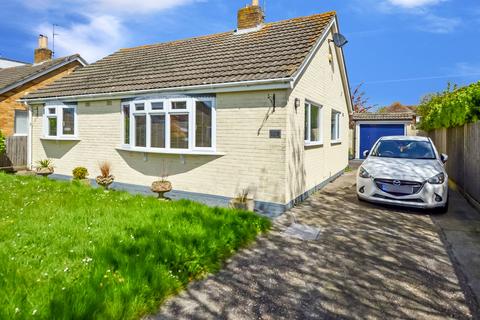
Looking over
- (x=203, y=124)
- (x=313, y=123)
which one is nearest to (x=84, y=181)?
(x=203, y=124)

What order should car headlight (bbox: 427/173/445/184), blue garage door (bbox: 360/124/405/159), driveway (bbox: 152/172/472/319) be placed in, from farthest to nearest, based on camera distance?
blue garage door (bbox: 360/124/405/159) < car headlight (bbox: 427/173/445/184) < driveway (bbox: 152/172/472/319)

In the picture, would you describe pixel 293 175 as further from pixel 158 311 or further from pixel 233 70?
pixel 158 311

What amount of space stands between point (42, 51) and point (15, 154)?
10.1 metres

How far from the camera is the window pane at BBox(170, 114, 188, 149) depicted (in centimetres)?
880

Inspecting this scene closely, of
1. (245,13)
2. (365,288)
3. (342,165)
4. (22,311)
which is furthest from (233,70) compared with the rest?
(342,165)

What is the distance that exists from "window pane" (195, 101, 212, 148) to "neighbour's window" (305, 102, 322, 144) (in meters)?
2.83

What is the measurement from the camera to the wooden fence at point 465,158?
A: 26.3 ft

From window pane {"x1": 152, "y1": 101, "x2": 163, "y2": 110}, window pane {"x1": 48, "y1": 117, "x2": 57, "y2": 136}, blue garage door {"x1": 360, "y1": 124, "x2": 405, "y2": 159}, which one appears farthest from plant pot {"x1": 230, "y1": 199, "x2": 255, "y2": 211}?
blue garage door {"x1": 360, "y1": 124, "x2": 405, "y2": 159}

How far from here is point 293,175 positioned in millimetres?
7910

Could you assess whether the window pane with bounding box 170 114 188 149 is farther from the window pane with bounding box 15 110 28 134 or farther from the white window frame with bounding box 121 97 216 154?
the window pane with bounding box 15 110 28 134

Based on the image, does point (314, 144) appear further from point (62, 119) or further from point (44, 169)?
point (44, 169)

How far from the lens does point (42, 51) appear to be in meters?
21.3

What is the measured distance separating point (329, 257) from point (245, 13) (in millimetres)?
9900

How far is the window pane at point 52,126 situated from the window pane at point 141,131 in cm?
473
